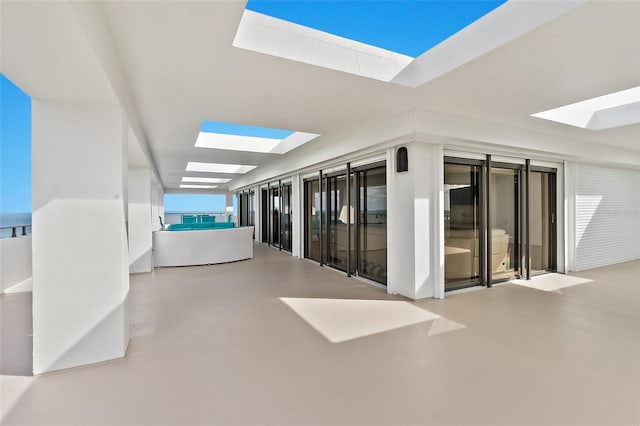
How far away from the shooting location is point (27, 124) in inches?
106

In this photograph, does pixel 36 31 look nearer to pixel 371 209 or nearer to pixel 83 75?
pixel 83 75

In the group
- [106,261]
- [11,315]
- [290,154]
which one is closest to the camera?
[106,261]

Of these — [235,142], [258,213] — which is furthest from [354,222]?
[258,213]

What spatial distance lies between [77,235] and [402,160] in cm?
410

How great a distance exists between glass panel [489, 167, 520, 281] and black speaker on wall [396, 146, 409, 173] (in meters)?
1.87

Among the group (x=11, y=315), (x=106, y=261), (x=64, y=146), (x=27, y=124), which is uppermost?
(x=27, y=124)

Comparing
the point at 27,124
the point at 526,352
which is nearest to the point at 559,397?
the point at 526,352

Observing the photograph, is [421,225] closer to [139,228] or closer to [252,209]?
[139,228]

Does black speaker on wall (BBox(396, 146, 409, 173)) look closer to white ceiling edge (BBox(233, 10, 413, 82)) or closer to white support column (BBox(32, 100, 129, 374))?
white ceiling edge (BBox(233, 10, 413, 82))

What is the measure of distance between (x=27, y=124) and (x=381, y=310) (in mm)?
4209

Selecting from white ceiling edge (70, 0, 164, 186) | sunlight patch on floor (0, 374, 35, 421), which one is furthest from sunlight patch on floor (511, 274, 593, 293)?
sunlight patch on floor (0, 374, 35, 421)

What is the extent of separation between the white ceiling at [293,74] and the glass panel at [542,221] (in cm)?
132

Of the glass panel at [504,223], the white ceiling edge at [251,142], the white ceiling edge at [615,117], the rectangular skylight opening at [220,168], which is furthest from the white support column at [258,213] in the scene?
the white ceiling edge at [615,117]

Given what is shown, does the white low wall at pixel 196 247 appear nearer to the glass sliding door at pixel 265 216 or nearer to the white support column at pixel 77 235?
the glass sliding door at pixel 265 216
